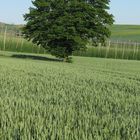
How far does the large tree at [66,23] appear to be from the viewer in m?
35.0

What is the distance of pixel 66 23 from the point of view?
34969mm

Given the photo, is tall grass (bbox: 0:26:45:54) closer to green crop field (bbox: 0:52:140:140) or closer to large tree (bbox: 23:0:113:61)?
large tree (bbox: 23:0:113:61)

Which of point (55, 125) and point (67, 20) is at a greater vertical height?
point (67, 20)

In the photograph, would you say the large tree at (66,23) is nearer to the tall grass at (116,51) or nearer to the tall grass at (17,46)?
the tall grass at (17,46)

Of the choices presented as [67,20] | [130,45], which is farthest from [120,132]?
[130,45]

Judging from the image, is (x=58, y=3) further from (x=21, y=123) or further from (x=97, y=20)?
(x=21, y=123)

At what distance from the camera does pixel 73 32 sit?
3509cm

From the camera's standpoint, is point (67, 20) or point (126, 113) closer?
point (126, 113)

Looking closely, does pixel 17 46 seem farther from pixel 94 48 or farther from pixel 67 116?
pixel 67 116

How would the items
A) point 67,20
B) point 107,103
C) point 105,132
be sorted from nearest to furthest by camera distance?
point 105,132 → point 107,103 → point 67,20

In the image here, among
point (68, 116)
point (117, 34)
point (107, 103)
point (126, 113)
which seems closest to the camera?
point (68, 116)

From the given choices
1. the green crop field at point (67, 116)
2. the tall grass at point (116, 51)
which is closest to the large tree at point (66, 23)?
the green crop field at point (67, 116)

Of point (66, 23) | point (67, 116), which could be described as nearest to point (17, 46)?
point (66, 23)

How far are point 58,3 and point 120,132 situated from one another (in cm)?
2986
